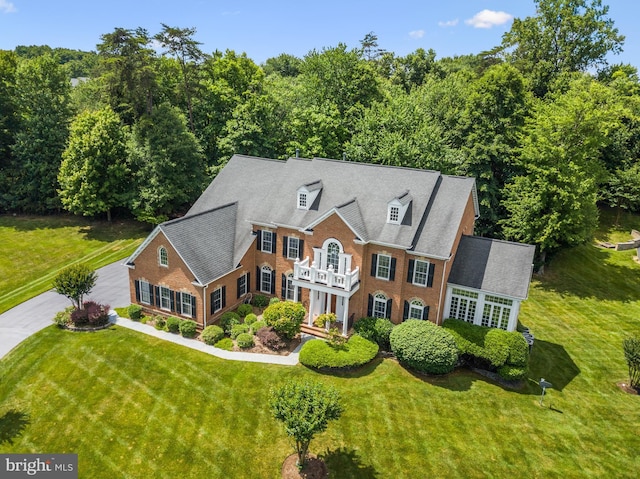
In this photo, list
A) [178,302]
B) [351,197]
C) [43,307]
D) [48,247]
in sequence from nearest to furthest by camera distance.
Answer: [178,302] → [351,197] → [43,307] → [48,247]

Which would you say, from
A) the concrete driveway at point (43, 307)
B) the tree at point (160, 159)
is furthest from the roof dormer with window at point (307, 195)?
the tree at point (160, 159)

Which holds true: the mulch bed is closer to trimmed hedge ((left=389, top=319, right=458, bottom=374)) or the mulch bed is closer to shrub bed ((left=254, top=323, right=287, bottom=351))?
shrub bed ((left=254, top=323, right=287, bottom=351))

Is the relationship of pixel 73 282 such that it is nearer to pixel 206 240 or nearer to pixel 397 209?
pixel 206 240

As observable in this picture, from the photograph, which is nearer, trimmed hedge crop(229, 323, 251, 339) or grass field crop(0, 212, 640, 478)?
grass field crop(0, 212, 640, 478)

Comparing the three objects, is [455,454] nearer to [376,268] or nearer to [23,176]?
[376,268]

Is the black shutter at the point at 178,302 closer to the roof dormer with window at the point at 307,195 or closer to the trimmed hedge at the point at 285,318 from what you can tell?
the trimmed hedge at the point at 285,318

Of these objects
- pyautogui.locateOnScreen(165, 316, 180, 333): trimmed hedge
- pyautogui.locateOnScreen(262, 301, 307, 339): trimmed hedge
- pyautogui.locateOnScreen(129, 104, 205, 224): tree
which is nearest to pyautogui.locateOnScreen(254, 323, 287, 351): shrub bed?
pyautogui.locateOnScreen(262, 301, 307, 339): trimmed hedge

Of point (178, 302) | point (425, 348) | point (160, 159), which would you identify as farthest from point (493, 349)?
point (160, 159)
